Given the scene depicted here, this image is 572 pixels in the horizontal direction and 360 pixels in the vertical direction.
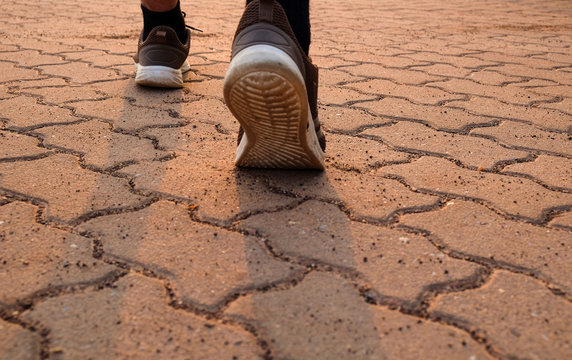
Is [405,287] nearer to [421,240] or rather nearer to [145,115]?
[421,240]

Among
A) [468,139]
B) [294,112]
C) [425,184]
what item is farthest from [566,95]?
[294,112]

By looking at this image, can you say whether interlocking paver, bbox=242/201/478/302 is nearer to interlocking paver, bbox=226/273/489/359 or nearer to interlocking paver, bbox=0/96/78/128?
interlocking paver, bbox=226/273/489/359

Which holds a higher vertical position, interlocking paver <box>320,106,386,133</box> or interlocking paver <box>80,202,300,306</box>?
interlocking paver <box>80,202,300,306</box>

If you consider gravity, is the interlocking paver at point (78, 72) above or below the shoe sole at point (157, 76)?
below

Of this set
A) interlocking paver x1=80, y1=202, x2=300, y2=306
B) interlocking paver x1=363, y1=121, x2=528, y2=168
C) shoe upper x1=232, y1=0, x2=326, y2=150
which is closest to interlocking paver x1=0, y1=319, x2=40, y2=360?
interlocking paver x1=80, y1=202, x2=300, y2=306

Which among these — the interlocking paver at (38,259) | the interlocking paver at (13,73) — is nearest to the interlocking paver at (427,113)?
the interlocking paver at (38,259)

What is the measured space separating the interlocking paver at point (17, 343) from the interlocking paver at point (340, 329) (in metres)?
0.31

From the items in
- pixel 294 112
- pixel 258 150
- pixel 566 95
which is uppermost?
pixel 294 112

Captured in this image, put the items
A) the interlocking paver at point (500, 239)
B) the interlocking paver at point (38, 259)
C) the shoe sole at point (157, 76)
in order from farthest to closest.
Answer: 1. the shoe sole at point (157, 76)
2. the interlocking paver at point (500, 239)
3. the interlocking paver at point (38, 259)

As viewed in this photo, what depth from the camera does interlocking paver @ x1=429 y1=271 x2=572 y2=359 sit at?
0.91m

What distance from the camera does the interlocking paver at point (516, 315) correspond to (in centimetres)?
91

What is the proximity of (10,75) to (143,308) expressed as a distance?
1960 millimetres

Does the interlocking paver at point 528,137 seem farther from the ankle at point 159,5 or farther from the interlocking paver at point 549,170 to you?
the ankle at point 159,5

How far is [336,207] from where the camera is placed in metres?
1.38
